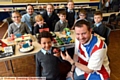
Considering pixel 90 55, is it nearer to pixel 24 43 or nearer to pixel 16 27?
pixel 24 43

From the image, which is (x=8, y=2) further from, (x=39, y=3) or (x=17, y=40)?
(x=17, y=40)

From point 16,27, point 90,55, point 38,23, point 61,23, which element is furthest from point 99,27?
point 16,27

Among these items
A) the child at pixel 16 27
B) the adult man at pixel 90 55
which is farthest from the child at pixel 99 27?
the child at pixel 16 27

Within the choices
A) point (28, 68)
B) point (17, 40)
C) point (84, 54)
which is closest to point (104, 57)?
point (84, 54)

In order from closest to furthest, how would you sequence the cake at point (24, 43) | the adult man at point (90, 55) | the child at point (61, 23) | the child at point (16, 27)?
the adult man at point (90, 55), the cake at point (24, 43), the child at point (16, 27), the child at point (61, 23)

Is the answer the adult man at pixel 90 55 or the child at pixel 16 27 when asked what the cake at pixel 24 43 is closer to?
the child at pixel 16 27

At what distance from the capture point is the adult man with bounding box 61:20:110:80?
1675 millimetres

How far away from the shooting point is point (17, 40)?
105 inches

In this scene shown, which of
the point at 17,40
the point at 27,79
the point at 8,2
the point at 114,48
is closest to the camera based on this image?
the point at 27,79

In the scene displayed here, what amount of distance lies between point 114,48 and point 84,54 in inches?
99.2

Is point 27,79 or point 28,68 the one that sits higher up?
point 27,79

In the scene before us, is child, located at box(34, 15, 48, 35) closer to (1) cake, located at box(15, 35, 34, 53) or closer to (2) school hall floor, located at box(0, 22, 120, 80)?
(1) cake, located at box(15, 35, 34, 53)

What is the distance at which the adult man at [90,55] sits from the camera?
1675 mm

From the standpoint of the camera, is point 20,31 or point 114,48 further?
point 114,48
